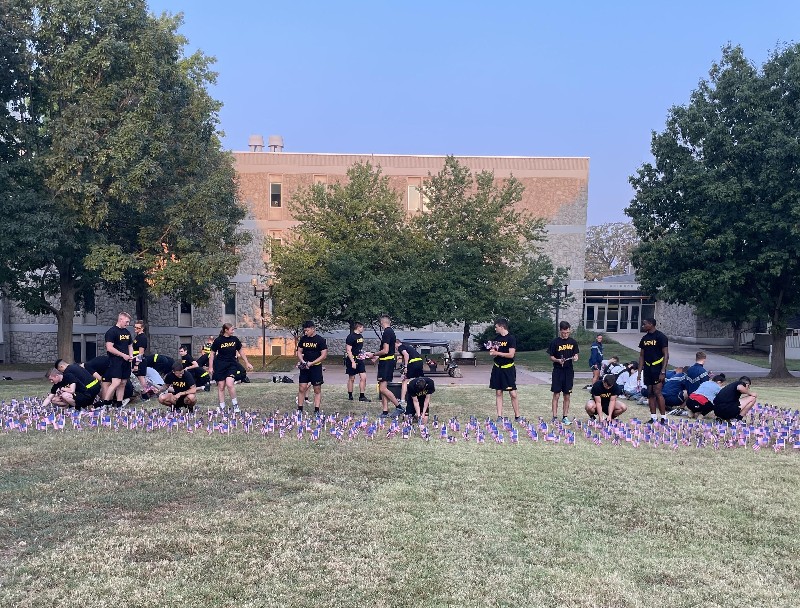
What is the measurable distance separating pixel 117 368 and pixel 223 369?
6.71ft

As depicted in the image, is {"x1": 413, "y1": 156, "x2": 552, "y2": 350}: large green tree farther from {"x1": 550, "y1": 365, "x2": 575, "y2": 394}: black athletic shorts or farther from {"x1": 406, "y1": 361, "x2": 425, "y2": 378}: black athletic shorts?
{"x1": 406, "y1": 361, "x2": 425, "y2": 378}: black athletic shorts

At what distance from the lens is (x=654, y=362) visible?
11719 mm

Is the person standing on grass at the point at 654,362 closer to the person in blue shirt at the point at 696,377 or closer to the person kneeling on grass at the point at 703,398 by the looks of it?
the person kneeling on grass at the point at 703,398

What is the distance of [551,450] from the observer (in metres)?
9.22

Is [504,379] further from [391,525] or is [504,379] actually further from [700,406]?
[391,525]

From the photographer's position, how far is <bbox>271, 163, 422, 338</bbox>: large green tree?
81.9 ft

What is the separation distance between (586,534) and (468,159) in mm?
31022

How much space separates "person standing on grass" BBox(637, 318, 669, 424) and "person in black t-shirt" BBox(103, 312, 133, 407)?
9.41 meters

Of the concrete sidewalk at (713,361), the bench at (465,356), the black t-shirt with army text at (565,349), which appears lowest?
the concrete sidewalk at (713,361)

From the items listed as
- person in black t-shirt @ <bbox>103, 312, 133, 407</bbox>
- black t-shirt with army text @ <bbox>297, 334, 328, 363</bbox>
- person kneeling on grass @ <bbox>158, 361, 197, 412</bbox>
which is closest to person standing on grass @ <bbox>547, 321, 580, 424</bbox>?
black t-shirt with army text @ <bbox>297, 334, 328, 363</bbox>

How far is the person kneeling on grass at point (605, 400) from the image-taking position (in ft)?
36.9

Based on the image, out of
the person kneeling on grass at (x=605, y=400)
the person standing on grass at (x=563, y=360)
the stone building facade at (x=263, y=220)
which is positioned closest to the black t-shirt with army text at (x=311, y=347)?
the person standing on grass at (x=563, y=360)

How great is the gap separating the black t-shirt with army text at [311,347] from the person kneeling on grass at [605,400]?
4.93 metres

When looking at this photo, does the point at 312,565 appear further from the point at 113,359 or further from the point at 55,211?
the point at 55,211
